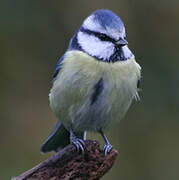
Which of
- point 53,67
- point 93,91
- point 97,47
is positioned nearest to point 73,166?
point 93,91

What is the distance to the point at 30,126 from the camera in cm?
459

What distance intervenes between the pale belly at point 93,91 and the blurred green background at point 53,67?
1195 millimetres

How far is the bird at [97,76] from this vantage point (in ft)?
10.5

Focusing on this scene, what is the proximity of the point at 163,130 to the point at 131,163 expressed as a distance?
0.47 meters

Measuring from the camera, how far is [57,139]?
3.76m

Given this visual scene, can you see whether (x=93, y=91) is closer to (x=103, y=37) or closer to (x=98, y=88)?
(x=98, y=88)

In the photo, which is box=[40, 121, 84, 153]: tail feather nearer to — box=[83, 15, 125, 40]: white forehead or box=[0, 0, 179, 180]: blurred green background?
box=[0, 0, 179, 180]: blurred green background

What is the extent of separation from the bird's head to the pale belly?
0.24 ft

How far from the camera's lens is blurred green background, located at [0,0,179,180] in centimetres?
455

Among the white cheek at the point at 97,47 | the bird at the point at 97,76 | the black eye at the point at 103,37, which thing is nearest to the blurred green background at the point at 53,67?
the bird at the point at 97,76

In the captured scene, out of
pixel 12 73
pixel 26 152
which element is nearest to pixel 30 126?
pixel 26 152

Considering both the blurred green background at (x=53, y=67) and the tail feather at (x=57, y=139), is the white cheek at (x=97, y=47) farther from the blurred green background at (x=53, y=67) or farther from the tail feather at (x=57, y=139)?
the blurred green background at (x=53, y=67)

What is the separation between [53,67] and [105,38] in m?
1.68

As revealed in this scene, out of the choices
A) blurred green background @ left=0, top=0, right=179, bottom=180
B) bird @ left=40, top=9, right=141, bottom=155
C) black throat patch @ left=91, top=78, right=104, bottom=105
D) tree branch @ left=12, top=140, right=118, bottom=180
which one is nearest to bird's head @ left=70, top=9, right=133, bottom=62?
bird @ left=40, top=9, right=141, bottom=155
